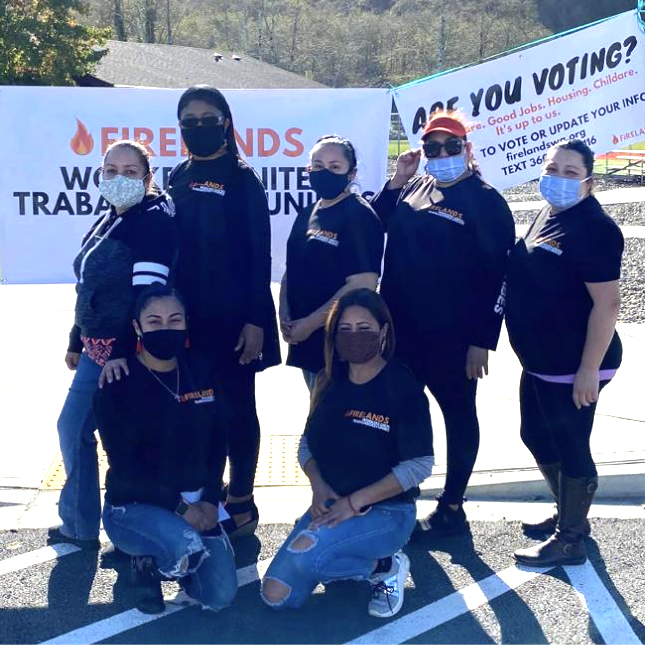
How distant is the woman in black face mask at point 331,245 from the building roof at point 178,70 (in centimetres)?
2918

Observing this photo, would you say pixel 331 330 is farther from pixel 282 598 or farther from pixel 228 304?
pixel 282 598

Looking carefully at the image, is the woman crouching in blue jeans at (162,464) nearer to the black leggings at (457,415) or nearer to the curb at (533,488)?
the black leggings at (457,415)

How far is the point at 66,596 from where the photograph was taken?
3.96 m

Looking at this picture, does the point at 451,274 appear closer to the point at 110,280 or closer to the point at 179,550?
the point at 110,280

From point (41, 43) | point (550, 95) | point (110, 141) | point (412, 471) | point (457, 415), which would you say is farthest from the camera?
point (41, 43)

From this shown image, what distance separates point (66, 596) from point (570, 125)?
3903 millimetres

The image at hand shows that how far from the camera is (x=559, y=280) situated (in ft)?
13.0

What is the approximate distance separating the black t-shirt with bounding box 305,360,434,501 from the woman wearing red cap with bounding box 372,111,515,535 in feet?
1.51

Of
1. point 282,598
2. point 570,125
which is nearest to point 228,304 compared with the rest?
point 282,598

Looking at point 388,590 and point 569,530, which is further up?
point 569,530

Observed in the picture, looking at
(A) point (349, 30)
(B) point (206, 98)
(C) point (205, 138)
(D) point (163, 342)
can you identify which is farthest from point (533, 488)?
(A) point (349, 30)

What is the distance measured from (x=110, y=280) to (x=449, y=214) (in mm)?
1503

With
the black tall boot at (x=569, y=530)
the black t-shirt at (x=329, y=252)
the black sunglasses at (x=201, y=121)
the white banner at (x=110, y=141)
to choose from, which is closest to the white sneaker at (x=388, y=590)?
the black tall boot at (x=569, y=530)

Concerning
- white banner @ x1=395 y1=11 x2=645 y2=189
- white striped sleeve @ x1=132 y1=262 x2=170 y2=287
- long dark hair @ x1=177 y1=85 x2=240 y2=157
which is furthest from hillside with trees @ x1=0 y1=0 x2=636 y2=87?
white striped sleeve @ x1=132 y1=262 x2=170 y2=287
